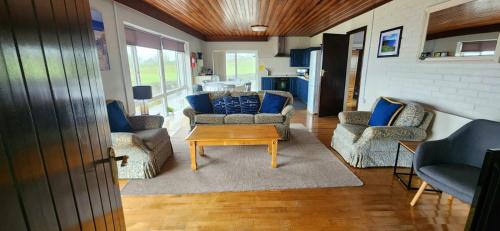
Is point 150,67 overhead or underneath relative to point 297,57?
underneath

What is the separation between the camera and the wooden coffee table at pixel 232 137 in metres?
2.81

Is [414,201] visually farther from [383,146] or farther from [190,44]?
[190,44]

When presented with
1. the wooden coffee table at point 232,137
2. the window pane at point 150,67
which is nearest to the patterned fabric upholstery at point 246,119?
the wooden coffee table at point 232,137

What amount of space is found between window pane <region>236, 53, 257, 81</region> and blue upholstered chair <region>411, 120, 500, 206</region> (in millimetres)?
7566

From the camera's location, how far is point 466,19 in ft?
7.88

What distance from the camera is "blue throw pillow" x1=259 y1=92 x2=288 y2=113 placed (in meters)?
4.03

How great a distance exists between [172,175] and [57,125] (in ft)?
7.40

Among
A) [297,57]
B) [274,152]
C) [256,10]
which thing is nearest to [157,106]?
[256,10]

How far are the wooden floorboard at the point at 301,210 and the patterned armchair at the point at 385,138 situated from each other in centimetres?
44

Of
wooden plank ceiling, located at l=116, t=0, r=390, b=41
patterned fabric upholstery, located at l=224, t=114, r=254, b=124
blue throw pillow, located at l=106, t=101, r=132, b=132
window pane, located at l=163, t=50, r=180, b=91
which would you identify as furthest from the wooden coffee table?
window pane, located at l=163, t=50, r=180, b=91

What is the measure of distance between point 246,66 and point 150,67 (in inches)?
196

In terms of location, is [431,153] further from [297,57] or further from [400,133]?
[297,57]

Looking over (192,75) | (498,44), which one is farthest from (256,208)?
(192,75)

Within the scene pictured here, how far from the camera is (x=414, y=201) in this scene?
221 centimetres
